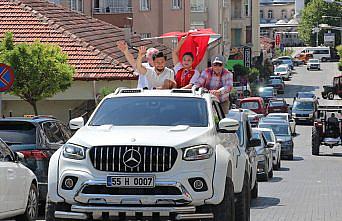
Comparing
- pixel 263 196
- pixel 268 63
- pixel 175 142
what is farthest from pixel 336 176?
pixel 268 63

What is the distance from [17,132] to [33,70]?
37.0 feet

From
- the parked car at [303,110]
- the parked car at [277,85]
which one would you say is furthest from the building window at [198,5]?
the parked car at [303,110]

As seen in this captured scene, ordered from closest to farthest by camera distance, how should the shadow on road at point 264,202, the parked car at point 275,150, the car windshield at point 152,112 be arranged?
1. the car windshield at point 152,112
2. the shadow on road at point 264,202
3. the parked car at point 275,150

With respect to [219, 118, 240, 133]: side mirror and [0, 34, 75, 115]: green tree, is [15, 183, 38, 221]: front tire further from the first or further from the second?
[0, 34, 75, 115]: green tree

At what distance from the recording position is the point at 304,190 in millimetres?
22781

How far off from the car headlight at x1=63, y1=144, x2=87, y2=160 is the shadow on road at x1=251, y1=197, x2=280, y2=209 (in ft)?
25.5

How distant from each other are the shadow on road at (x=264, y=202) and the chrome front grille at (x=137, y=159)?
7.76 m

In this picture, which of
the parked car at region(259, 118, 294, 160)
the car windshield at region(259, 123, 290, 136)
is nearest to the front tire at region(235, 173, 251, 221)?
the parked car at region(259, 118, 294, 160)

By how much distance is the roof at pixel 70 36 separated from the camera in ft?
118

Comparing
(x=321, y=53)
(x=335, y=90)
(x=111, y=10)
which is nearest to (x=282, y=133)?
(x=111, y=10)

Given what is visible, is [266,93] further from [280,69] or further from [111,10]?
[280,69]

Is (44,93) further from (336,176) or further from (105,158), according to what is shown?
(105,158)

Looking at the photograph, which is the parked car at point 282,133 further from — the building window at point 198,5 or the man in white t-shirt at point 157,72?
the building window at point 198,5

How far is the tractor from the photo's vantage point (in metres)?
41.7
